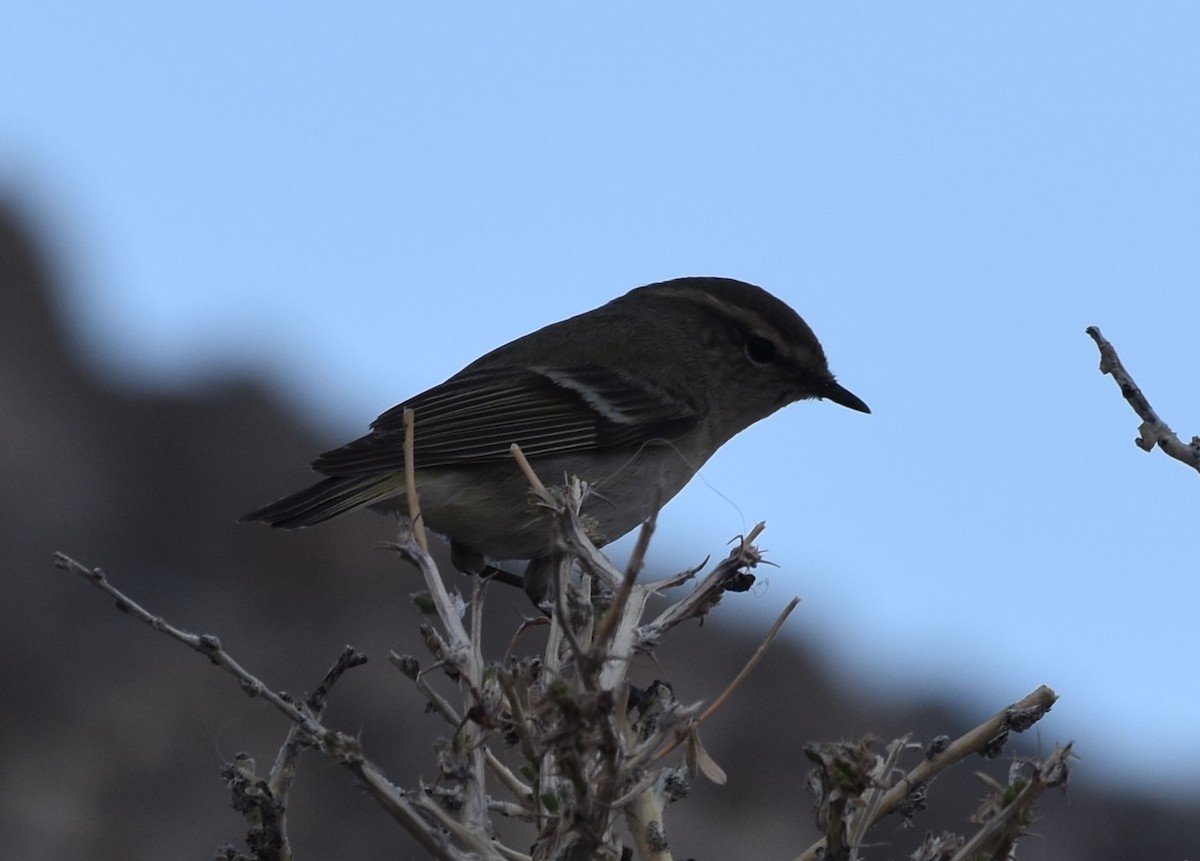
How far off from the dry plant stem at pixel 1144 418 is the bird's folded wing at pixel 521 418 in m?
3.32

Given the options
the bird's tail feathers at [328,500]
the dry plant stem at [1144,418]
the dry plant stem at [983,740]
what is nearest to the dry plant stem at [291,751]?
the dry plant stem at [983,740]

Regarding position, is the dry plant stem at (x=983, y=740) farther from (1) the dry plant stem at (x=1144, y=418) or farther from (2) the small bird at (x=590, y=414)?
(2) the small bird at (x=590, y=414)

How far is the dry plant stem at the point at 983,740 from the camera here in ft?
7.51

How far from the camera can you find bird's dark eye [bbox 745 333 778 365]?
7113mm

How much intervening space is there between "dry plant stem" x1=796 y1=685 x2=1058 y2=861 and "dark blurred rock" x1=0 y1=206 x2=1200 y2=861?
16.4 ft

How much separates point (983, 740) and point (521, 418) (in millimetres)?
4104

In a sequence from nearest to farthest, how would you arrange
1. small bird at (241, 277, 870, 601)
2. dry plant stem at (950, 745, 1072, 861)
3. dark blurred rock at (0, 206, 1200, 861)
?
1. dry plant stem at (950, 745, 1072, 861)
2. small bird at (241, 277, 870, 601)
3. dark blurred rock at (0, 206, 1200, 861)

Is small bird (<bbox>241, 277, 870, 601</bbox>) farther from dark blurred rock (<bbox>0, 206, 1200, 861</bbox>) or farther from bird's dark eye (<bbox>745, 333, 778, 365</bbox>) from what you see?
dark blurred rock (<bbox>0, 206, 1200, 861</bbox>)

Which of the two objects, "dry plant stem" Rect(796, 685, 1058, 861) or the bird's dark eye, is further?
the bird's dark eye

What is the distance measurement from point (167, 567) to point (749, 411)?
9.96 m

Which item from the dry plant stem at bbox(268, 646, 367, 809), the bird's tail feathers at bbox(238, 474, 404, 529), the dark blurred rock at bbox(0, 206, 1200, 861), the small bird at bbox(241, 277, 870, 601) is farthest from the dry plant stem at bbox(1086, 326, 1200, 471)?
the dark blurred rock at bbox(0, 206, 1200, 861)

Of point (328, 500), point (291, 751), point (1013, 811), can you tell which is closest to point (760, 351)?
point (328, 500)

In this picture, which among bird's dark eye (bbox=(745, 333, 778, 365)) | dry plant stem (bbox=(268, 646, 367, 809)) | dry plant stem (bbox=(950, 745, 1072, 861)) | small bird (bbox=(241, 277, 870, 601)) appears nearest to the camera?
dry plant stem (bbox=(950, 745, 1072, 861))

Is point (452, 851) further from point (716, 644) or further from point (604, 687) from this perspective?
point (716, 644)
